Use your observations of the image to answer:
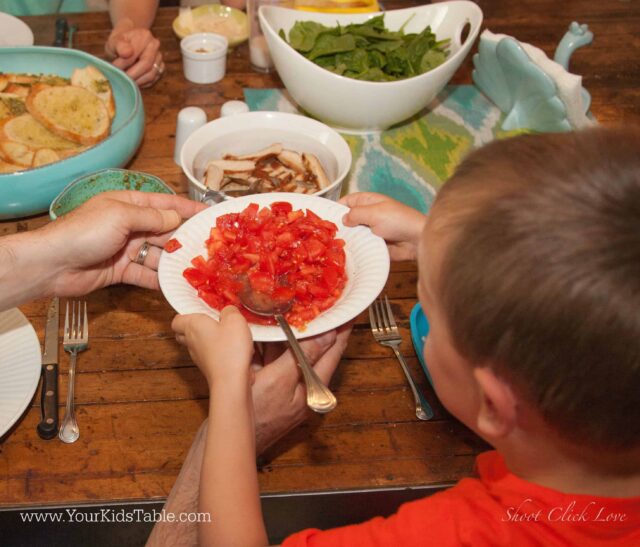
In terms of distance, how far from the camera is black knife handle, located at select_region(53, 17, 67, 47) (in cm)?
226

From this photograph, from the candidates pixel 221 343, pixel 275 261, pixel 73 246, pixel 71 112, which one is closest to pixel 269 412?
pixel 221 343

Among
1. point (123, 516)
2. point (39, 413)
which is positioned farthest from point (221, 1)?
point (123, 516)

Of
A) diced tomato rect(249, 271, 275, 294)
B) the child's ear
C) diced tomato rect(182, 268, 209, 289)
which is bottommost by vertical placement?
diced tomato rect(182, 268, 209, 289)

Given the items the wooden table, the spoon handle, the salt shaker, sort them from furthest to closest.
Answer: the salt shaker → the wooden table → the spoon handle

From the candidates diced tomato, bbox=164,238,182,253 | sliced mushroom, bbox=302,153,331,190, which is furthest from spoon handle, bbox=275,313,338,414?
sliced mushroom, bbox=302,153,331,190

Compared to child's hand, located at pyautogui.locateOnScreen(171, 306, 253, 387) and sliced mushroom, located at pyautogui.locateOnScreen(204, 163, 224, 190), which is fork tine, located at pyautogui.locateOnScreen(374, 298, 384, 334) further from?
sliced mushroom, located at pyautogui.locateOnScreen(204, 163, 224, 190)

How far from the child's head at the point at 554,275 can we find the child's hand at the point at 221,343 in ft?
1.29

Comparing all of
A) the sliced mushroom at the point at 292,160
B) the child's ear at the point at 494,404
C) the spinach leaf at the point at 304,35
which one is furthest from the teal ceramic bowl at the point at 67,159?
the child's ear at the point at 494,404

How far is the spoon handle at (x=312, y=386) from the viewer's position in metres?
1.06

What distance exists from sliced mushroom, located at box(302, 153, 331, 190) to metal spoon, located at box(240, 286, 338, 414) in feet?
1.69

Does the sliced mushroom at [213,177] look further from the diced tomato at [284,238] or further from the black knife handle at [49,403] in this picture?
the black knife handle at [49,403]

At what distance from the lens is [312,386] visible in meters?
1.10

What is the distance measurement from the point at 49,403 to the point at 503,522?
84 centimetres

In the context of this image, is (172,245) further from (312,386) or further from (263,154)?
(263,154)
